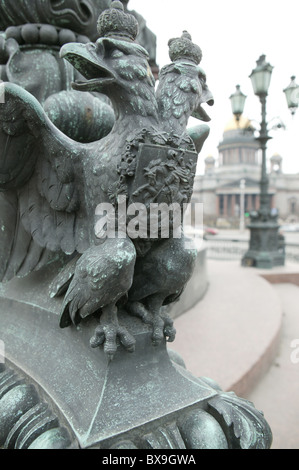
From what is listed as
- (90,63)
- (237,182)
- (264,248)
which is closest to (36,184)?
(90,63)

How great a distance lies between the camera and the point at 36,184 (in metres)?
1.63

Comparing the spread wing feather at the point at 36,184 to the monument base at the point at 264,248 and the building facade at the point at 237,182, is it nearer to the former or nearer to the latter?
the monument base at the point at 264,248

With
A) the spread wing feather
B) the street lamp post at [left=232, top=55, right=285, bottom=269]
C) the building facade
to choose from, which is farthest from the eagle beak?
the building facade

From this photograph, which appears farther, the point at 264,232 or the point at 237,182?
the point at 237,182

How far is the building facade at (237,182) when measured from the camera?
47188 mm

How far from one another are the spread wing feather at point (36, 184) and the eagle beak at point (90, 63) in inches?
8.4

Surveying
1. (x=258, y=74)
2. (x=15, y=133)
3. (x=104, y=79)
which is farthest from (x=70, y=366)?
(x=258, y=74)

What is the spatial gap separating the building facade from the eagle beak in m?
45.9

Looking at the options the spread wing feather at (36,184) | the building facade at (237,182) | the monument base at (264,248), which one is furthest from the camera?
the building facade at (237,182)

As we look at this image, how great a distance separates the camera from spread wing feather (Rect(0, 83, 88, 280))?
137cm

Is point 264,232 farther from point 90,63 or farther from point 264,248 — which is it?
point 90,63

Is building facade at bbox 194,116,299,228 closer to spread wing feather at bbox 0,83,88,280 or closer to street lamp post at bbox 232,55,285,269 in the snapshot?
street lamp post at bbox 232,55,285,269

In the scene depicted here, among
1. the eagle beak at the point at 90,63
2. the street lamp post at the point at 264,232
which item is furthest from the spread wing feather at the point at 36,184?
the street lamp post at the point at 264,232

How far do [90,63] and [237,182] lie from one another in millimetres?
47054
